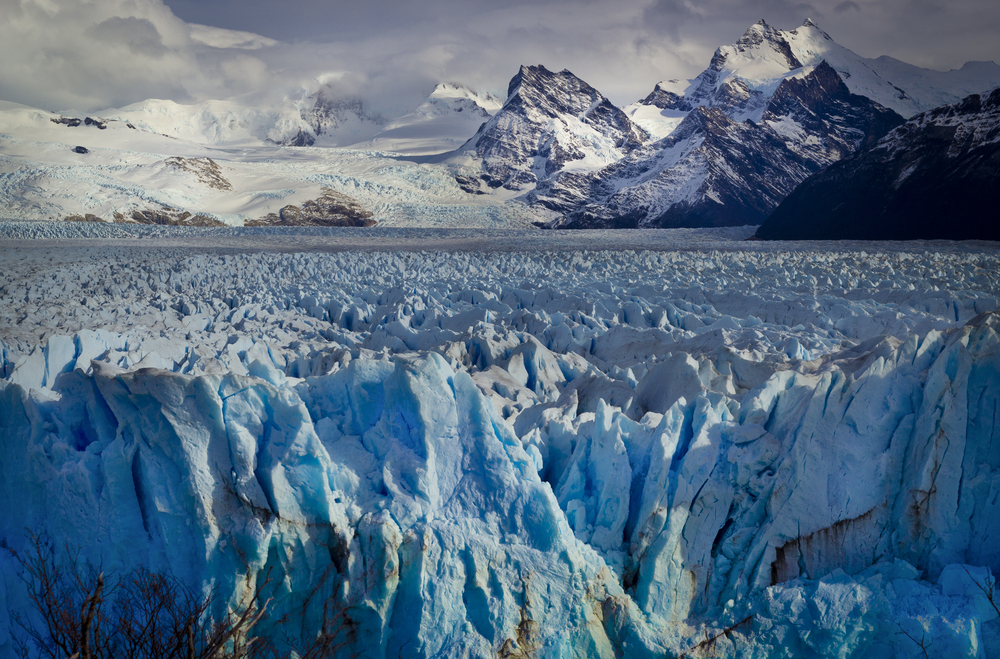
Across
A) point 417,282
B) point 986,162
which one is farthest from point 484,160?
point 417,282

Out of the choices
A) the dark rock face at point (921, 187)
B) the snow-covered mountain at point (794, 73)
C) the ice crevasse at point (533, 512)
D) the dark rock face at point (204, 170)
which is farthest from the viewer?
the snow-covered mountain at point (794, 73)

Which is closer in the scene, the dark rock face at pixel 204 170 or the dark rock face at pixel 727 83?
the dark rock face at pixel 204 170

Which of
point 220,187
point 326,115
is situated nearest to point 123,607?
point 220,187

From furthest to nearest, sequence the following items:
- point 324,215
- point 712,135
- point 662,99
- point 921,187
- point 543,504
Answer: point 662,99 → point 712,135 → point 324,215 → point 921,187 → point 543,504

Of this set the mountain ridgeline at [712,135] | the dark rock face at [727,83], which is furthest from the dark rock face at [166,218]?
the dark rock face at [727,83]

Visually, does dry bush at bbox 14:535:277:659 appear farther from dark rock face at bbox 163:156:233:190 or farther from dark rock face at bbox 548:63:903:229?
dark rock face at bbox 548:63:903:229

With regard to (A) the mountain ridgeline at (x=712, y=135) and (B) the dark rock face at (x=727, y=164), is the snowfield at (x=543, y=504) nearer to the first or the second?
(A) the mountain ridgeline at (x=712, y=135)

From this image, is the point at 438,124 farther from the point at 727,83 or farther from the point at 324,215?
the point at 324,215

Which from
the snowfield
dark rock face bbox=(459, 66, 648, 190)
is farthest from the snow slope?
the snowfield
